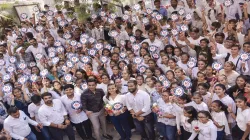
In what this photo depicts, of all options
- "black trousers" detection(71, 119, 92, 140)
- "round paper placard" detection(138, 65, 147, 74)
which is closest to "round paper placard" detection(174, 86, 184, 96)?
"round paper placard" detection(138, 65, 147, 74)

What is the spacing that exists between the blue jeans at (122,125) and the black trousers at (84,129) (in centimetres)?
53

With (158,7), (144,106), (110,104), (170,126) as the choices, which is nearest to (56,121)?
(110,104)

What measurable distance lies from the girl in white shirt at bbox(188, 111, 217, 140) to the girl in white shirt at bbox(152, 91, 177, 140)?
529 millimetres

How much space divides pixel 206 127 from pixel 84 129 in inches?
107

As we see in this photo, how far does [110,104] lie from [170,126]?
1.10 m

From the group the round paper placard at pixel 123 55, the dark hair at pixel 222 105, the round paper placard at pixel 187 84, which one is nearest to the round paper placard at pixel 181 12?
the round paper placard at pixel 123 55

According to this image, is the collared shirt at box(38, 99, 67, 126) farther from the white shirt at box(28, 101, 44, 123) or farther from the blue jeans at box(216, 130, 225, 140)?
the blue jeans at box(216, 130, 225, 140)

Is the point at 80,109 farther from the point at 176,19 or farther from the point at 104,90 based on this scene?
the point at 176,19

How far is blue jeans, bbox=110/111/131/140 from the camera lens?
5.68 metres

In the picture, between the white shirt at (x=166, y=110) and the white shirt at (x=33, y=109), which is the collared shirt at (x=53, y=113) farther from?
the white shirt at (x=166, y=110)

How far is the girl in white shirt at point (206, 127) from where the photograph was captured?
14.9 feet

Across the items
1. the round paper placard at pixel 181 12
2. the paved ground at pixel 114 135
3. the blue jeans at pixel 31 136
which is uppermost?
the round paper placard at pixel 181 12

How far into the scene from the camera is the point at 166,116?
512 cm

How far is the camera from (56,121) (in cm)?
559
